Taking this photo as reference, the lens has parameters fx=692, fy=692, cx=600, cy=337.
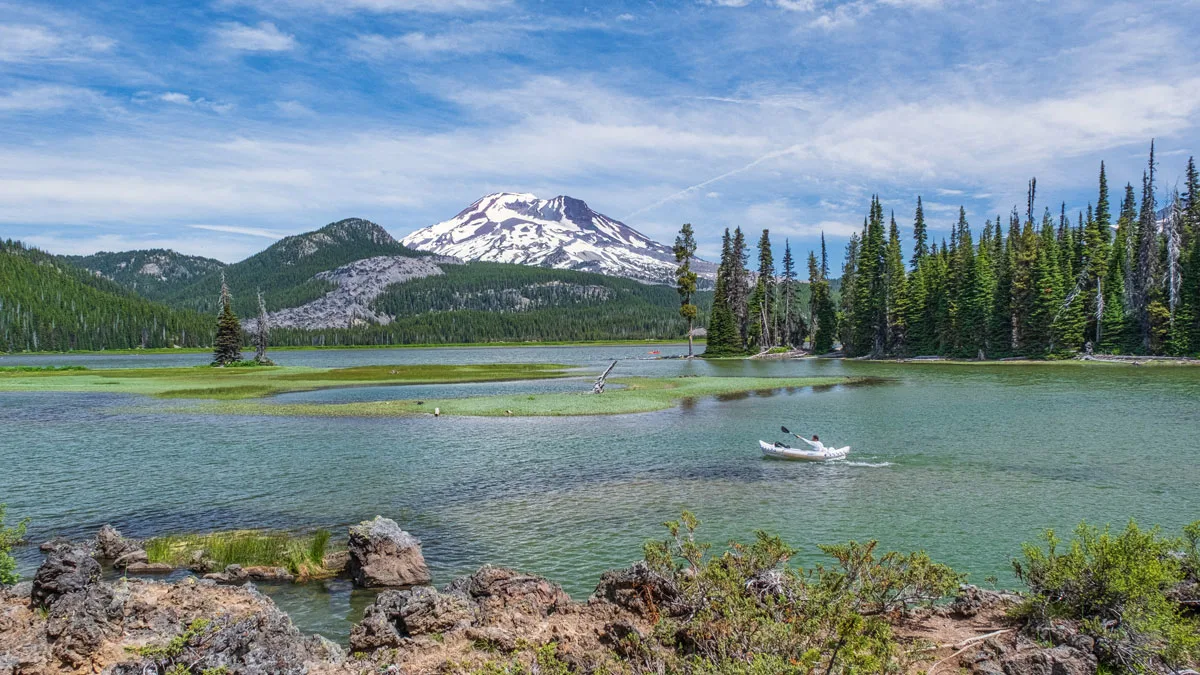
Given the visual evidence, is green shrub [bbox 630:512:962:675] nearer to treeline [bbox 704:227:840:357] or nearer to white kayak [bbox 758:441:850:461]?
white kayak [bbox 758:441:850:461]

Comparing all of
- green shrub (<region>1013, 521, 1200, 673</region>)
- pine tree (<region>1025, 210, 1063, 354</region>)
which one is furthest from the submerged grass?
pine tree (<region>1025, 210, 1063, 354</region>)

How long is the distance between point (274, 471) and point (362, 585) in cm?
1581

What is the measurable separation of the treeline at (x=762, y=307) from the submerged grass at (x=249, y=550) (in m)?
115

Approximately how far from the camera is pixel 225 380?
271 feet

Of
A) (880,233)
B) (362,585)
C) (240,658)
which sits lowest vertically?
(362,585)

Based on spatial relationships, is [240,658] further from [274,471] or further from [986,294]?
[986,294]

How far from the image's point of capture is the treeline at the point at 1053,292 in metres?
92.1

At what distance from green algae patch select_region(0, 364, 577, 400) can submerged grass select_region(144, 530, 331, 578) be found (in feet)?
151

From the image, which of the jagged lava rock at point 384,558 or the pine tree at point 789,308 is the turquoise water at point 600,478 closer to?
the jagged lava rock at point 384,558

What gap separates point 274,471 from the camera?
30.1 meters

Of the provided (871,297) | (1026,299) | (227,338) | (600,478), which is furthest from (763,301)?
(600,478)

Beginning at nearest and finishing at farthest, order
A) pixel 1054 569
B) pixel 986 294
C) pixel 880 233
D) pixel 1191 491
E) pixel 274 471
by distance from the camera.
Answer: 1. pixel 1054 569
2. pixel 1191 491
3. pixel 274 471
4. pixel 986 294
5. pixel 880 233

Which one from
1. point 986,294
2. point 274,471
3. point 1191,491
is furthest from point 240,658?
point 986,294

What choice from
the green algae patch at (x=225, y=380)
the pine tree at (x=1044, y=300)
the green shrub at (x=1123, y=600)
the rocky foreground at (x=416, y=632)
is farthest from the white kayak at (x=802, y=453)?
the pine tree at (x=1044, y=300)
